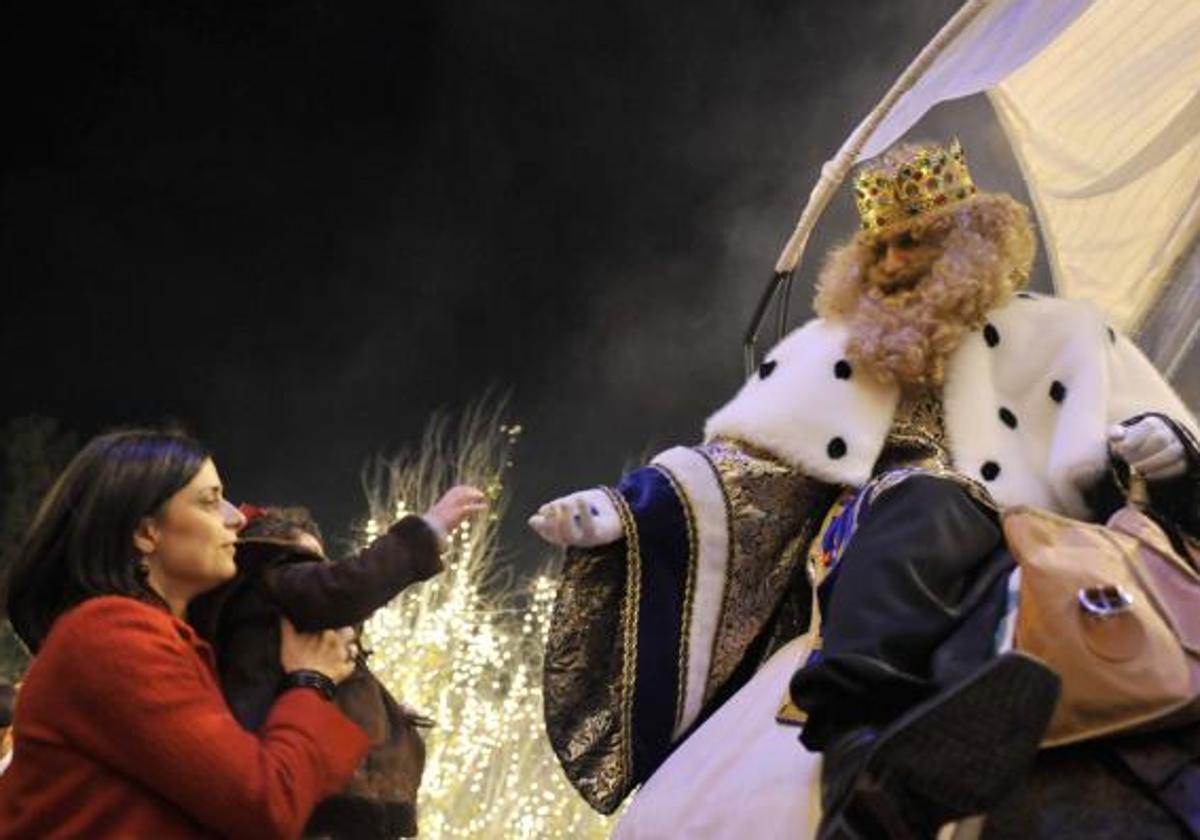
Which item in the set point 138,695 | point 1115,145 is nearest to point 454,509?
point 138,695

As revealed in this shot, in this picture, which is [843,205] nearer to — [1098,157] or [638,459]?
[1098,157]

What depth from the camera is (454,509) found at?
3.27 meters

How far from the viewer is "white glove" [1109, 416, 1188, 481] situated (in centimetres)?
310

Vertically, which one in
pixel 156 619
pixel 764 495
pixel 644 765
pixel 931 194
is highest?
pixel 931 194

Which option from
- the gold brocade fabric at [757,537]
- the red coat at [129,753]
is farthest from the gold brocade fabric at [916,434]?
the red coat at [129,753]

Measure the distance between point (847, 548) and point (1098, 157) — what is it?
220 centimetres

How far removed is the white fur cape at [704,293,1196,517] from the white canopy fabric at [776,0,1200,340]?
0.62 metres

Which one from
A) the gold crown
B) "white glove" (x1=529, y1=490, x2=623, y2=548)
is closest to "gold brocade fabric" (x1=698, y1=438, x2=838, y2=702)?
"white glove" (x1=529, y1=490, x2=623, y2=548)

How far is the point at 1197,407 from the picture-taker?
464 centimetres

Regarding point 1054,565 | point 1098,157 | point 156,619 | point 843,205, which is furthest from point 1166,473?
point 843,205

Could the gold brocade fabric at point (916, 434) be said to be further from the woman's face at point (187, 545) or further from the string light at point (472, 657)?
the string light at point (472, 657)

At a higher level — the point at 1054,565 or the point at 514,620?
the point at 1054,565

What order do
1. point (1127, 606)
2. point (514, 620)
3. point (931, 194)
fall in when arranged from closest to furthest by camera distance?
point (1127, 606) → point (931, 194) → point (514, 620)

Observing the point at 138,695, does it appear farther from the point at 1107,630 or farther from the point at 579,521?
the point at 1107,630
